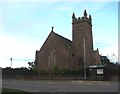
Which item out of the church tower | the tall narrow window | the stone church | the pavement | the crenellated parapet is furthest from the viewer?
the tall narrow window

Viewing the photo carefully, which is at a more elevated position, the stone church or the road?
the stone church

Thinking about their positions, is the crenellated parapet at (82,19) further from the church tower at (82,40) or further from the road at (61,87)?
the road at (61,87)

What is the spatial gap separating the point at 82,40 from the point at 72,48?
3.67m

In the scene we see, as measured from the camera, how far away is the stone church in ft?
Result: 251

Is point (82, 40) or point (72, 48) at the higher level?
point (82, 40)

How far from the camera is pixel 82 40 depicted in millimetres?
77812

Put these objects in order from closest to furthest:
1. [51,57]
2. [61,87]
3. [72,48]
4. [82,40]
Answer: [61,87] < [82,40] < [72,48] < [51,57]

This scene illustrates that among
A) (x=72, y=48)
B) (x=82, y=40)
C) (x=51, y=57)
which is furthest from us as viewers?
(x=51, y=57)

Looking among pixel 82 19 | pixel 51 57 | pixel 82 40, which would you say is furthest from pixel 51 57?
pixel 82 19

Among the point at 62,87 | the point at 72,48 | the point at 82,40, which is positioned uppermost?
the point at 82,40

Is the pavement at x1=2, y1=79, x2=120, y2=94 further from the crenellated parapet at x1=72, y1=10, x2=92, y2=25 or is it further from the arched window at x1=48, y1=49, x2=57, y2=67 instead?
the crenellated parapet at x1=72, y1=10, x2=92, y2=25

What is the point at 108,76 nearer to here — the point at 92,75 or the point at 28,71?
the point at 92,75

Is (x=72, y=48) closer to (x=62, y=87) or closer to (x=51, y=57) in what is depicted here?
(x=51, y=57)

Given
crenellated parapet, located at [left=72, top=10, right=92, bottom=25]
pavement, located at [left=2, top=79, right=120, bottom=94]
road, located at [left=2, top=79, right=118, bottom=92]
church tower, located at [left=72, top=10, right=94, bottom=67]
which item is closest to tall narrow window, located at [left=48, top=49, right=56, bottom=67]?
church tower, located at [left=72, top=10, right=94, bottom=67]
